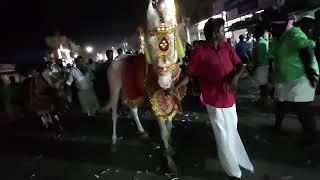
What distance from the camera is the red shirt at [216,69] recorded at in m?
4.64

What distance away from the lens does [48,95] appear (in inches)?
402

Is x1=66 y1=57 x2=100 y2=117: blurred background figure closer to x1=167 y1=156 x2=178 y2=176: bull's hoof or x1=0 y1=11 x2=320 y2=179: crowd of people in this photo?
x1=0 y1=11 x2=320 y2=179: crowd of people

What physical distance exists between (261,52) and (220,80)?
4573 millimetres

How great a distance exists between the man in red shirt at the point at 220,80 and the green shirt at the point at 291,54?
140 cm

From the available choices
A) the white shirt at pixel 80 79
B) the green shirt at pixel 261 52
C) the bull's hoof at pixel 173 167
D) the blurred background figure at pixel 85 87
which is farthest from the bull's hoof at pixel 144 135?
the blurred background figure at pixel 85 87

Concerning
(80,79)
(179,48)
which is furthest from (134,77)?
(80,79)

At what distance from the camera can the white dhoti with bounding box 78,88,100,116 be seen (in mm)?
11820

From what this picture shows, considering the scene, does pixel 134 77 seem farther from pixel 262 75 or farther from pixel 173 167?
pixel 262 75

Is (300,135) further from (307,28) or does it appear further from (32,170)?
(32,170)

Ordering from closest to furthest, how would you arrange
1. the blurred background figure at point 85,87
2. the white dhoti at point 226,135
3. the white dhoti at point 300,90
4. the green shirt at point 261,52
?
the white dhoti at point 226,135, the white dhoti at point 300,90, the green shirt at point 261,52, the blurred background figure at point 85,87

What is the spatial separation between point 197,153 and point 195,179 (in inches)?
44.8

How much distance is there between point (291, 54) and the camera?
5691 mm

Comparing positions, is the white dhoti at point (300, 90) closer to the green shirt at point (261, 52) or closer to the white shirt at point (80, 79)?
the green shirt at point (261, 52)

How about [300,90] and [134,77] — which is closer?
[300,90]
